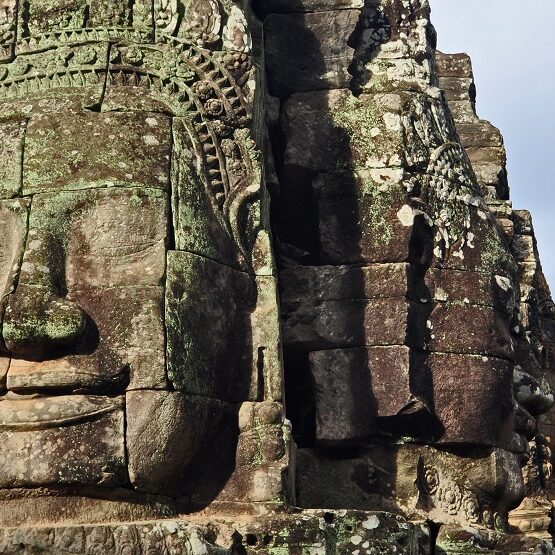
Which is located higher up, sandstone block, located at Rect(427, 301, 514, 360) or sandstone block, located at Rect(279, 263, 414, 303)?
sandstone block, located at Rect(279, 263, 414, 303)

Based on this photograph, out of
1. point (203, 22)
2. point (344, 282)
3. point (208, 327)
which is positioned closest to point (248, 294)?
point (208, 327)

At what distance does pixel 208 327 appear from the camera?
957 cm

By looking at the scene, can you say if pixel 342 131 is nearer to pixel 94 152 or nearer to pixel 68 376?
pixel 94 152

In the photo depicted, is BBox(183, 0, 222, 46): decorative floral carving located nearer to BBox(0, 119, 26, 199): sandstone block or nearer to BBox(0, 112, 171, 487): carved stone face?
BBox(0, 112, 171, 487): carved stone face

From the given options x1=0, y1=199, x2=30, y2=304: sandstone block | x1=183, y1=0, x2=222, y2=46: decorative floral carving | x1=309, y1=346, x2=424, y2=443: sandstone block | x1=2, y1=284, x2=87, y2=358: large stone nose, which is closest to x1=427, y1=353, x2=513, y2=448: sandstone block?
x1=309, y1=346, x2=424, y2=443: sandstone block

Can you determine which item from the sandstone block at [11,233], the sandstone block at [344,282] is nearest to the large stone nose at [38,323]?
the sandstone block at [11,233]

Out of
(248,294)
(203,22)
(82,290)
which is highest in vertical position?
(203,22)

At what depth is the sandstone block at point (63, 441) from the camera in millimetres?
8805

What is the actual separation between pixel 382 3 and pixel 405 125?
1347 millimetres

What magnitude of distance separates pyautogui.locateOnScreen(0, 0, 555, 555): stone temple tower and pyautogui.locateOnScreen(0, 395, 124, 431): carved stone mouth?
16 mm

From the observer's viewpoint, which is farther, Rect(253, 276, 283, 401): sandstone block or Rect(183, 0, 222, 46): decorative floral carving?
Rect(183, 0, 222, 46): decorative floral carving

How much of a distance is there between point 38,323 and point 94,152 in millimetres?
1230

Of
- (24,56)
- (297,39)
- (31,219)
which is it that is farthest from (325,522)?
(297,39)

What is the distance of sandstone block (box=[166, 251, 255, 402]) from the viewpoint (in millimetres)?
9289
